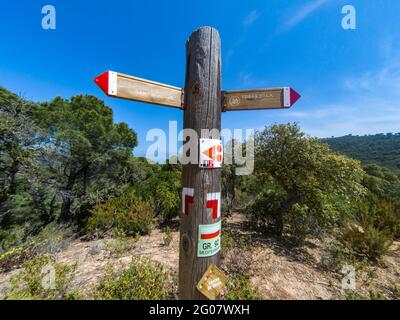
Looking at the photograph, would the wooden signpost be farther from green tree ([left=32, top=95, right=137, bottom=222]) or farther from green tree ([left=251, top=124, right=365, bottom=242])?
green tree ([left=32, top=95, right=137, bottom=222])

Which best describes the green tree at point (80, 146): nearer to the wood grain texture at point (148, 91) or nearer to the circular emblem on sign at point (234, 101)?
the wood grain texture at point (148, 91)

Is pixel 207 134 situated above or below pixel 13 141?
below

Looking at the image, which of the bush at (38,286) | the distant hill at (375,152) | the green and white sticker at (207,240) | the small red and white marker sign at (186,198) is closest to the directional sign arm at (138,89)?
the small red and white marker sign at (186,198)

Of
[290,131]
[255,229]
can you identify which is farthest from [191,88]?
[255,229]

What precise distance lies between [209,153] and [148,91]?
615 millimetres

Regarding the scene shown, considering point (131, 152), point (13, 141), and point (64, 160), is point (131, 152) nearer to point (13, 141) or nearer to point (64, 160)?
point (64, 160)

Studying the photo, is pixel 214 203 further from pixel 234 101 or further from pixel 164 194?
pixel 164 194

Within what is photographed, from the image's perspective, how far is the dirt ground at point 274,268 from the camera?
225cm

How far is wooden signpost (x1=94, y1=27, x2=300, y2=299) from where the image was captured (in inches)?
46.4

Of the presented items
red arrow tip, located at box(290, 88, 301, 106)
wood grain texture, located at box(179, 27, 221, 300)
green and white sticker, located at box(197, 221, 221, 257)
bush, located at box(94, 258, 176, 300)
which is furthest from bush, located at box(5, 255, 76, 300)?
red arrow tip, located at box(290, 88, 301, 106)

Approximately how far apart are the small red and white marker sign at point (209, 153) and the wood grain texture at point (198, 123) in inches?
1.4

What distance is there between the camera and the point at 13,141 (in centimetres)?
602

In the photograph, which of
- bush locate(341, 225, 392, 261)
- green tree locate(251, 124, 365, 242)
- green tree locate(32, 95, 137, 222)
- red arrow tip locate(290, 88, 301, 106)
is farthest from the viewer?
green tree locate(32, 95, 137, 222)
